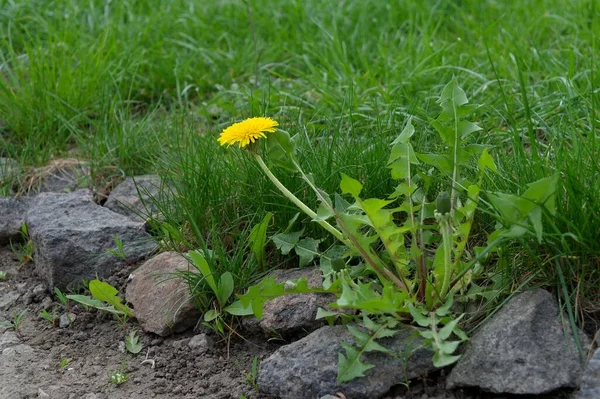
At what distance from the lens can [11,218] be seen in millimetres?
3605

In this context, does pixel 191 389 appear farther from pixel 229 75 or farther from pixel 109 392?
pixel 229 75

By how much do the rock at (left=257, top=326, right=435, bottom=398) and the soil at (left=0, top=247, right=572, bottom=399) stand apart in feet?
0.17

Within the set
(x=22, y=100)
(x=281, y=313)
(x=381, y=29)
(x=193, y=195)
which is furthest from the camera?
(x=381, y=29)

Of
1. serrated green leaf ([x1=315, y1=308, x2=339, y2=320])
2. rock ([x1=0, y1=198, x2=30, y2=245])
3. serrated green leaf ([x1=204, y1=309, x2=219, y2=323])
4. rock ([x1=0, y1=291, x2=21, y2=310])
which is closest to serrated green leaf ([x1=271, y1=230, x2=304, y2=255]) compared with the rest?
serrated green leaf ([x1=204, y1=309, x2=219, y2=323])

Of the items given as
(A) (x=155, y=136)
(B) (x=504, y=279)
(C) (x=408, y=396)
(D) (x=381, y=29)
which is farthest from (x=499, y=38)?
(C) (x=408, y=396)

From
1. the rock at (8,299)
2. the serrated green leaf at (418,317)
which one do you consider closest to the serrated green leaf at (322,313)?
the serrated green leaf at (418,317)

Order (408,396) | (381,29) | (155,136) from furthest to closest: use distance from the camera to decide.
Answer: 1. (381,29)
2. (155,136)
3. (408,396)

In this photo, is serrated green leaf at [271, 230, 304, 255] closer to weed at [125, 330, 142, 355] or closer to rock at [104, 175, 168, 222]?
weed at [125, 330, 142, 355]

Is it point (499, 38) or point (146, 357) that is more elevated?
point (499, 38)

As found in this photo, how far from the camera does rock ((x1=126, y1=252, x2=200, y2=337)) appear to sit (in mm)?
2881

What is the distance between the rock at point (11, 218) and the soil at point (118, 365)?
1.74ft

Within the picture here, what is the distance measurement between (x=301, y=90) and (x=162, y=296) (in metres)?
1.69

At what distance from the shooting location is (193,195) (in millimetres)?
3109

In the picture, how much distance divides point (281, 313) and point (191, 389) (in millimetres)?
362
